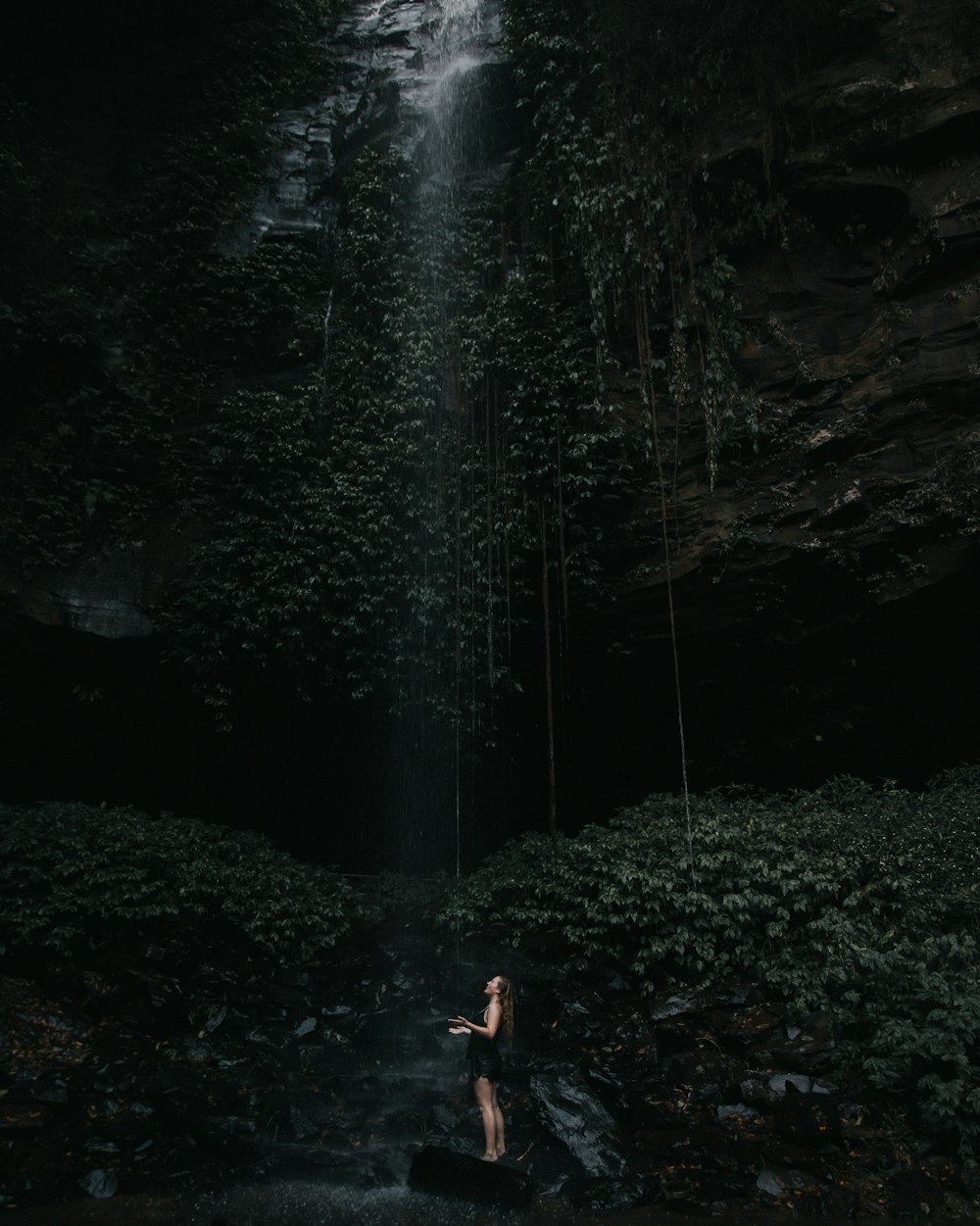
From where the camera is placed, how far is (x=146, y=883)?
7762 mm

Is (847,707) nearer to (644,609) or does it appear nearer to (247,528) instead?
(644,609)

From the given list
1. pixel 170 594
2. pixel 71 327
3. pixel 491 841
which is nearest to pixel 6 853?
pixel 170 594

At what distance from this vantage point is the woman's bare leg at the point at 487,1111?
5.36 metres

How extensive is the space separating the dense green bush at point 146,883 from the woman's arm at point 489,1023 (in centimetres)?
311

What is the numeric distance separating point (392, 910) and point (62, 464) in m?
7.73

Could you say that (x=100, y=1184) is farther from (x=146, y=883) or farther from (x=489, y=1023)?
(x=146, y=883)

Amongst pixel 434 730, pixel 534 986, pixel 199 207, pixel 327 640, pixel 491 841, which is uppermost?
pixel 199 207

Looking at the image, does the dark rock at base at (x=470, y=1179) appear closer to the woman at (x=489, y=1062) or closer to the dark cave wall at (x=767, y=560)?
the woman at (x=489, y=1062)

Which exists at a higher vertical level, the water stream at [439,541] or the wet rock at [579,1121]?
the water stream at [439,541]

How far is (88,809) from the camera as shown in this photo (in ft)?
28.8

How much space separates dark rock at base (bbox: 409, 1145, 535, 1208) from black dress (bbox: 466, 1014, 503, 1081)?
0.62m

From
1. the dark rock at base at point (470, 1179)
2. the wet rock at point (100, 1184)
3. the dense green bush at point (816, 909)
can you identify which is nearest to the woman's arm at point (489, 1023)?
the dark rock at base at point (470, 1179)

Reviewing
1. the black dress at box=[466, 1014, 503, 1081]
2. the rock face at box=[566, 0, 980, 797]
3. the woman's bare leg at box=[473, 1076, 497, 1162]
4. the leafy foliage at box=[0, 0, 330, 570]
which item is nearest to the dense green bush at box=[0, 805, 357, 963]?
the black dress at box=[466, 1014, 503, 1081]

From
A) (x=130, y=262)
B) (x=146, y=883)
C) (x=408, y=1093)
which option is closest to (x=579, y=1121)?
(x=408, y=1093)
